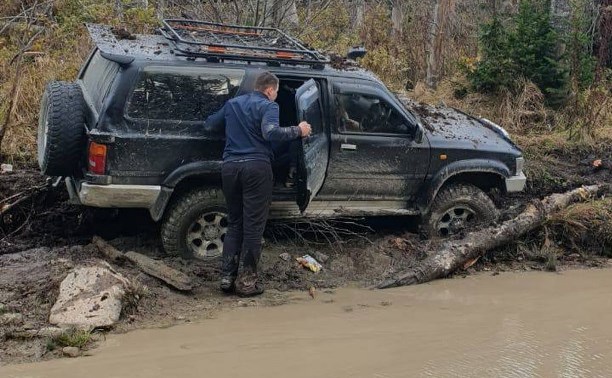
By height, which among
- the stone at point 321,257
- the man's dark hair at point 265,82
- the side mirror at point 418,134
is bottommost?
the stone at point 321,257

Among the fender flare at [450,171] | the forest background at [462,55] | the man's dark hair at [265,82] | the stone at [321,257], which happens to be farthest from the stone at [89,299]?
the forest background at [462,55]

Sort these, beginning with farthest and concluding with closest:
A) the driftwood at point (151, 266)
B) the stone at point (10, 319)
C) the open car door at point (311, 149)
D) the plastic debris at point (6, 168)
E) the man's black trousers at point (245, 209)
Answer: the plastic debris at point (6, 168)
the open car door at point (311, 149)
the man's black trousers at point (245, 209)
the driftwood at point (151, 266)
the stone at point (10, 319)

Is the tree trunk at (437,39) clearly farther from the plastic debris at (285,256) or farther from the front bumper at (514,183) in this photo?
the plastic debris at (285,256)

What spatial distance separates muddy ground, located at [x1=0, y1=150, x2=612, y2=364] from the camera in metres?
5.05

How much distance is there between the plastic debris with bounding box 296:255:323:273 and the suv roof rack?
72.4 inches

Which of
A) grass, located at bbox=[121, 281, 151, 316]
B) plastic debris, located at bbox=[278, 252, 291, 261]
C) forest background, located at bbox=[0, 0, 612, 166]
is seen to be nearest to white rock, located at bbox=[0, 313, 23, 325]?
grass, located at bbox=[121, 281, 151, 316]

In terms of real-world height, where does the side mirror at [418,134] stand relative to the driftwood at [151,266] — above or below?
above

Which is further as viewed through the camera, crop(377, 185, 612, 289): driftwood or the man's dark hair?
crop(377, 185, 612, 289): driftwood

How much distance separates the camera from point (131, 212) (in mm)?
6883

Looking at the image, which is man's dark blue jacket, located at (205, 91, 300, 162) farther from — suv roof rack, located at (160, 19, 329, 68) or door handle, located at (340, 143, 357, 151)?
door handle, located at (340, 143, 357, 151)

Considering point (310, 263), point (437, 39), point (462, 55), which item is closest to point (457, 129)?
point (310, 263)

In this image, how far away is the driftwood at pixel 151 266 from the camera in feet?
17.7

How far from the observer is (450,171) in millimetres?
6754

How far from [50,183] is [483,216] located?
14.6 ft
